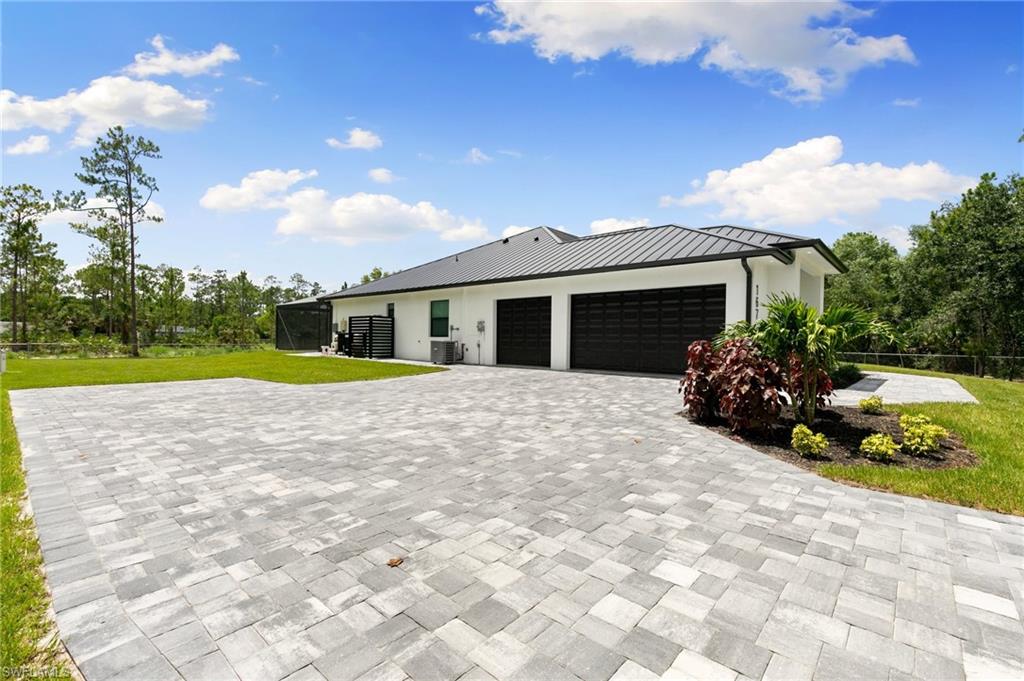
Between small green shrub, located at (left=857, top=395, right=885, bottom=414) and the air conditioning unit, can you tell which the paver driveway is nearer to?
small green shrub, located at (left=857, top=395, right=885, bottom=414)

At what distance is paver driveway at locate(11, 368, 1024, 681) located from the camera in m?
1.70

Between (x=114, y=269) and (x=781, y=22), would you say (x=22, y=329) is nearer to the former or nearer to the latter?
(x=114, y=269)

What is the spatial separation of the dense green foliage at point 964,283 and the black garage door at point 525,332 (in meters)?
12.2

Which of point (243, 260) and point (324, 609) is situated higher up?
point (243, 260)

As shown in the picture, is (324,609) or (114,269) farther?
(114,269)

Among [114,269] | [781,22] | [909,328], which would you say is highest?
[781,22]

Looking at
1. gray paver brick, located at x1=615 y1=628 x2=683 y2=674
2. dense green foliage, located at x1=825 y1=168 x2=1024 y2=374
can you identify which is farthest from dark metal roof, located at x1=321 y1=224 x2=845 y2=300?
dense green foliage, located at x1=825 y1=168 x2=1024 y2=374

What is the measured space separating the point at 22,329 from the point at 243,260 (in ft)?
37.8

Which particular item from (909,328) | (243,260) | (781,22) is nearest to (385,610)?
(781,22)

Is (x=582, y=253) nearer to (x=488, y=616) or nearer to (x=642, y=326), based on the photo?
(x=642, y=326)

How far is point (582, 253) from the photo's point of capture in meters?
13.8

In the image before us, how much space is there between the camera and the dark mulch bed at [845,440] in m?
4.29

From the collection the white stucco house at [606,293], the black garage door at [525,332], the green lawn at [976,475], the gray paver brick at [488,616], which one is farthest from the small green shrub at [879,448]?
the black garage door at [525,332]

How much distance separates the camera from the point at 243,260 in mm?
31734
